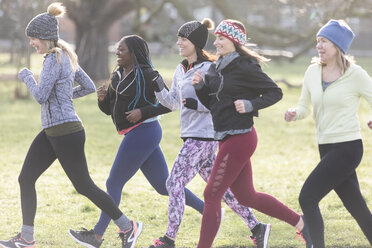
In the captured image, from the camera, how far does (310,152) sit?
457 inches

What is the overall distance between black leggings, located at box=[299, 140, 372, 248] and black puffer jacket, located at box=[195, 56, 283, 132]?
1.79 feet

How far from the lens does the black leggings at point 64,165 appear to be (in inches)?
190

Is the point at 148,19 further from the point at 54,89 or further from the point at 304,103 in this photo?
the point at 304,103

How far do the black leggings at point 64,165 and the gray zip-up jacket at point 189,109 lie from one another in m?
0.71

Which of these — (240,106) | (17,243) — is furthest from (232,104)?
(17,243)

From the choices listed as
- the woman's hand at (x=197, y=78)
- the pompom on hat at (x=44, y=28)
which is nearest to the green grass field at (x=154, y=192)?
the woman's hand at (x=197, y=78)

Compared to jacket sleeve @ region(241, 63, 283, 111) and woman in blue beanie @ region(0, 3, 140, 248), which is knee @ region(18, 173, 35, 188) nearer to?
woman in blue beanie @ region(0, 3, 140, 248)

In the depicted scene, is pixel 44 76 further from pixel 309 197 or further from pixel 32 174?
pixel 309 197

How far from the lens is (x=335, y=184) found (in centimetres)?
453

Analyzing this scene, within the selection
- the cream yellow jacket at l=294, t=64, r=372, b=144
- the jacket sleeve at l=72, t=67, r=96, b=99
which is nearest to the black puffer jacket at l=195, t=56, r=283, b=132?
the cream yellow jacket at l=294, t=64, r=372, b=144

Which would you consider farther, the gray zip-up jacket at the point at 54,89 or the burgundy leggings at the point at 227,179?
the gray zip-up jacket at the point at 54,89

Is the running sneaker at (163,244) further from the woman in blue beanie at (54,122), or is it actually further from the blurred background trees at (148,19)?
the blurred background trees at (148,19)

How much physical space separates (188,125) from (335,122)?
114 cm

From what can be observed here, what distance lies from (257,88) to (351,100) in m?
0.65
